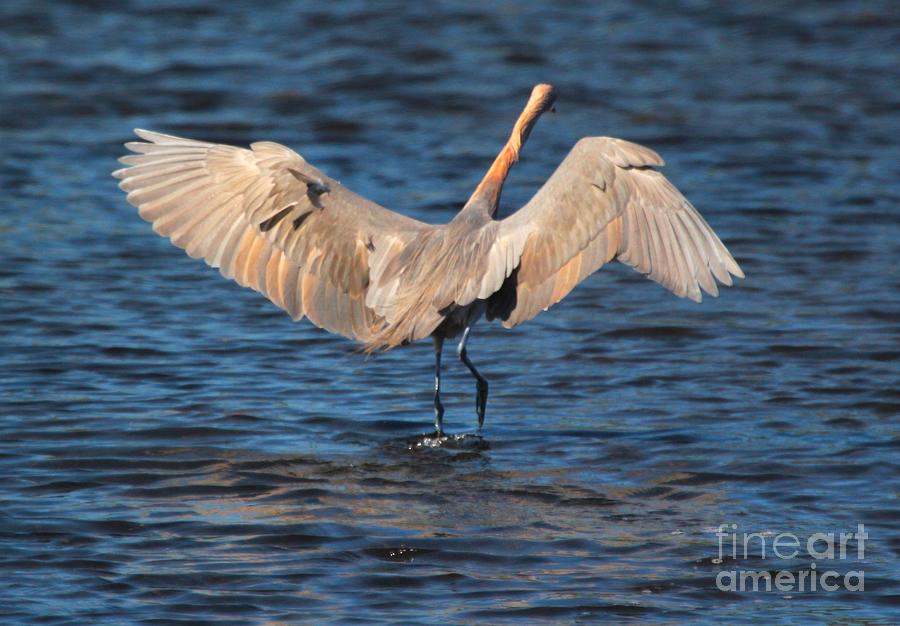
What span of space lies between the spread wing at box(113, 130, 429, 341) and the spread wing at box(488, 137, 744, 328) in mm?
803

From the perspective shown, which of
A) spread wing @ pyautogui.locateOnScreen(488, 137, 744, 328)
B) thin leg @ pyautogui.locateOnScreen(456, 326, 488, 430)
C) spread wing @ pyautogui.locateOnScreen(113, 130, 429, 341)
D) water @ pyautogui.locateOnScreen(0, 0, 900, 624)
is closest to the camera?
water @ pyautogui.locateOnScreen(0, 0, 900, 624)

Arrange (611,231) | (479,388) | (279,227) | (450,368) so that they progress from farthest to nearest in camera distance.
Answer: (450,368), (479,388), (279,227), (611,231)

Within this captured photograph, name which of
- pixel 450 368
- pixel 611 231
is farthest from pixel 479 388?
pixel 450 368

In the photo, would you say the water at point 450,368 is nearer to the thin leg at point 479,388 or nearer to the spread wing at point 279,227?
the thin leg at point 479,388

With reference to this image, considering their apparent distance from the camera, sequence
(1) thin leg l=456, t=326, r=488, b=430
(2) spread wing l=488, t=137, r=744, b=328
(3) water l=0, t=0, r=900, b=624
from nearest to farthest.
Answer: (3) water l=0, t=0, r=900, b=624 < (2) spread wing l=488, t=137, r=744, b=328 < (1) thin leg l=456, t=326, r=488, b=430

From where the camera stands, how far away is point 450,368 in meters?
9.48

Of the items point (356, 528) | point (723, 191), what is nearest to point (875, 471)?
point (356, 528)

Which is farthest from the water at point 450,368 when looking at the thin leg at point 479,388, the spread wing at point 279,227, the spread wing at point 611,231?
the spread wing at point 611,231

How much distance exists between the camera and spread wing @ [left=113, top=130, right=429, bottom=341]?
7883 millimetres

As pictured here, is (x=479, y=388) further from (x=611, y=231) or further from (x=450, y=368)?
(x=450, y=368)

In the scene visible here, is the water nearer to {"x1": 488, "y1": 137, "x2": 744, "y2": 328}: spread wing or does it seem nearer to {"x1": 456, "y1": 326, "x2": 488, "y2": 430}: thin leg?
{"x1": 456, "y1": 326, "x2": 488, "y2": 430}: thin leg

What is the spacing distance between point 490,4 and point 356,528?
1398 centimetres

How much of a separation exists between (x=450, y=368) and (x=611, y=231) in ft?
7.45

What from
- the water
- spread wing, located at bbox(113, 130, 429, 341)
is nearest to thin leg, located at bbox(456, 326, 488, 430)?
the water
